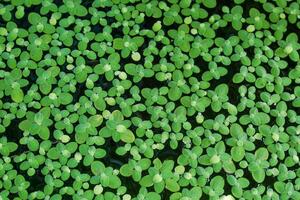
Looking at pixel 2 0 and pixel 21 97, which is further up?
pixel 2 0

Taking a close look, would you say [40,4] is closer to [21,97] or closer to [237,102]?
[21,97]

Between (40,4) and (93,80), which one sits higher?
(40,4)

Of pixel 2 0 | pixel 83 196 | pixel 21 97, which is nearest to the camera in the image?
pixel 83 196

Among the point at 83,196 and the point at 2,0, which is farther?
the point at 2,0

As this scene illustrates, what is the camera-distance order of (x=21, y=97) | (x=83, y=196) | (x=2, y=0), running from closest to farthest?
1. (x=83, y=196)
2. (x=21, y=97)
3. (x=2, y=0)

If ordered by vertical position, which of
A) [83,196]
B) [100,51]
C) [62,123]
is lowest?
[83,196]

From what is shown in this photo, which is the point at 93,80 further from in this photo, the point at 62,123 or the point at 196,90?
the point at 196,90

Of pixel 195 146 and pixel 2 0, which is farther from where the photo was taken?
pixel 2 0

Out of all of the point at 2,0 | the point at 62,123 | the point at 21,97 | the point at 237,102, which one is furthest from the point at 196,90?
the point at 2,0

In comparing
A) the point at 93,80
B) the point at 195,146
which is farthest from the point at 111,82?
the point at 195,146
